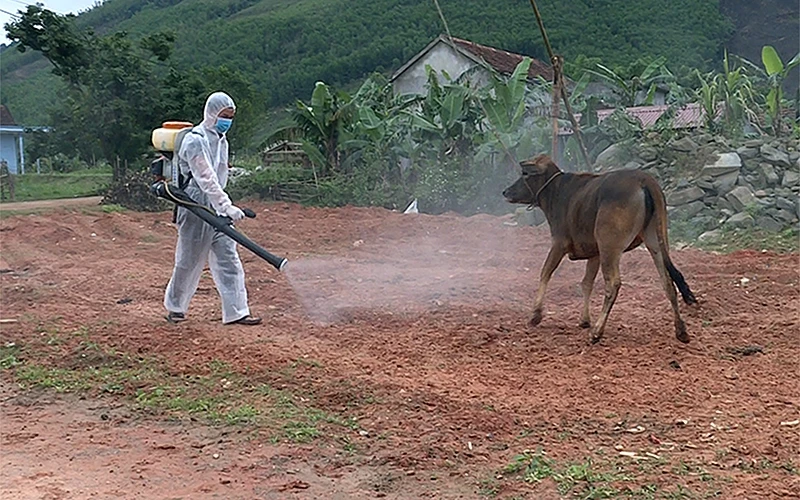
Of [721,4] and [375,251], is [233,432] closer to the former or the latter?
[375,251]

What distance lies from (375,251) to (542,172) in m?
6.39

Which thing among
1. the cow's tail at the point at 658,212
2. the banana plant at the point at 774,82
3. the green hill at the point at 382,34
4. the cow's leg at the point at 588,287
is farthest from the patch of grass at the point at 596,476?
the green hill at the point at 382,34

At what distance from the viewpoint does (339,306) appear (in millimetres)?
9391

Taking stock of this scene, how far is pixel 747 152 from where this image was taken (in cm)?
1486

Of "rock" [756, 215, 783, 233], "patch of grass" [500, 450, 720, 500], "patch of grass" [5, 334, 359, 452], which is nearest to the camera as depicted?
"patch of grass" [500, 450, 720, 500]

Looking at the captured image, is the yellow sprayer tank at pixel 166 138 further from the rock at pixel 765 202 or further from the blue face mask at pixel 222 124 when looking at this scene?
the rock at pixel 765 202

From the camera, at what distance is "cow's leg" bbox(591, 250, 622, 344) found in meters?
7.34

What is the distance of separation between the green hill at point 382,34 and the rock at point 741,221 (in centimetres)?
2181

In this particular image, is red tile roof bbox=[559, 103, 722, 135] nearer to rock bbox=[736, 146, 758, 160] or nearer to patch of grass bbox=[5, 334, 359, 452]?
rock bbox=[736, 146, 758, 160]

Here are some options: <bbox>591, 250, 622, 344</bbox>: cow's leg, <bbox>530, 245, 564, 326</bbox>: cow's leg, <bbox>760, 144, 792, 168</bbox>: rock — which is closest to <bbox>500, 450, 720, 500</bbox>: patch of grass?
<bbox>591, 250, 622, 344</bbox>: cow's leg

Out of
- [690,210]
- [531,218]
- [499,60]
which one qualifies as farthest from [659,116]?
[499,60]

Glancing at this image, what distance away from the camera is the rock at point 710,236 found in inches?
528

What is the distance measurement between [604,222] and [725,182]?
7.94m

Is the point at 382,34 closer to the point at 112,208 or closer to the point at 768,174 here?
the point at 112,208
